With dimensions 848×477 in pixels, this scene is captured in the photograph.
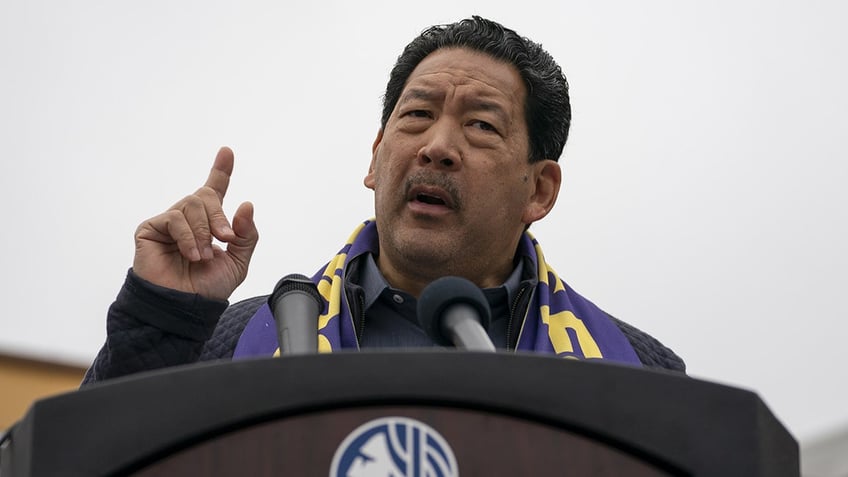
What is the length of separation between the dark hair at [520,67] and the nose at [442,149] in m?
0.25

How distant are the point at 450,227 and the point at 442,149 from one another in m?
0.15

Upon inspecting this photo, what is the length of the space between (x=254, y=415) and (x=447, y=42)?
5.40ft

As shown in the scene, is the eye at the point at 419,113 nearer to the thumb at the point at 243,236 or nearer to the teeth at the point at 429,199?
the teeth at the point at 429,199

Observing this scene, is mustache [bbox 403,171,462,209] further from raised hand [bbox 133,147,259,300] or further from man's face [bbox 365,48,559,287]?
raised hand [bbox 133,147,259,300]

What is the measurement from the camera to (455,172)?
83.2 inches

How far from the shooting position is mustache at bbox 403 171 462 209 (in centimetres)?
208

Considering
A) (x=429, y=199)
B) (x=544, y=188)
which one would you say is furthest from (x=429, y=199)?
(x=544, y=188)

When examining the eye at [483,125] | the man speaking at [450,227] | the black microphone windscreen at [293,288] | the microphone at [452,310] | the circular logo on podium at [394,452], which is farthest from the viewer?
the eye at [483,125]

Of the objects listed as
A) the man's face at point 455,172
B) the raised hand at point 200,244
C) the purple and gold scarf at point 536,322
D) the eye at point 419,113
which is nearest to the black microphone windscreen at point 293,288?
the raised hand at point 200,244

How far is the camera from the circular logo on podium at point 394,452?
0.83 metres

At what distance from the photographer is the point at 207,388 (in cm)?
86

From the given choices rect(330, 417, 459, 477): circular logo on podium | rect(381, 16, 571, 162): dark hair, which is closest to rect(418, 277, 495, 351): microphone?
rect(330, 417, 459, 477): circular logo on podium

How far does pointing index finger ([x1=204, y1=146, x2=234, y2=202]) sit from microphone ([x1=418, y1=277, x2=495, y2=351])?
0.76 meters

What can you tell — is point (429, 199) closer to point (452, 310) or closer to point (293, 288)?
point (293, 288)
